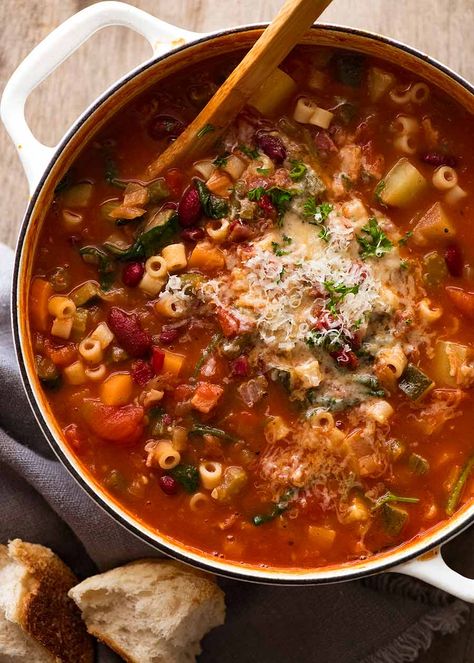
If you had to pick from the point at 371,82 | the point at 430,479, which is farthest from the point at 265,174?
the point at 430,479

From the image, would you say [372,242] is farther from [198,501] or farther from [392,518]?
[198,501]

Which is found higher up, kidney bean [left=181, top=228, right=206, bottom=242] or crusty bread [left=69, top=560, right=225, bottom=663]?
kidney bean [left=181, top=228, right=206, bottom=242]

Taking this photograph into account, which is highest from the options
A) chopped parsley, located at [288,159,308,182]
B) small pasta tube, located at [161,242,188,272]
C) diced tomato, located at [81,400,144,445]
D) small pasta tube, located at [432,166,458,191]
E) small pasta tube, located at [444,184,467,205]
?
small pasta tube, located at [432,166,458,191]

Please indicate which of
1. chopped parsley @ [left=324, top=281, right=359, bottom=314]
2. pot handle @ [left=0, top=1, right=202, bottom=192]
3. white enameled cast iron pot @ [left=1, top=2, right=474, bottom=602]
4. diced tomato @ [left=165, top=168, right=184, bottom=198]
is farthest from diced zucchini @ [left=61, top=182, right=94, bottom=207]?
chopped parsley @ [left=324, top=281, right=359, bottom=314]

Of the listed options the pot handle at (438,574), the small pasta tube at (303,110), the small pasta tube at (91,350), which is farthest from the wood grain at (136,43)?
the pot handle at (438,574)

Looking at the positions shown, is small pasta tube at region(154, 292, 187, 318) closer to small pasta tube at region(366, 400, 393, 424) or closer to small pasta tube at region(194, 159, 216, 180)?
small pasta tube at region(194, 159, 216, 180)

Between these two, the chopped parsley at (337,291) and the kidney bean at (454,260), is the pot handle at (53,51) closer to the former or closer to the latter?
the chopped parsley at (337,291)

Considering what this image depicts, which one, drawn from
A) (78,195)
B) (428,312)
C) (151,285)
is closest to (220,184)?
(151,285)
